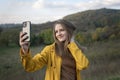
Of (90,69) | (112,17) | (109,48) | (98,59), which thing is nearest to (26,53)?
(90,69)

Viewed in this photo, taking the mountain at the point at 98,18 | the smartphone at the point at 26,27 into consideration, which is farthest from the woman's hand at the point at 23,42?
the mountain at the point at 98,18

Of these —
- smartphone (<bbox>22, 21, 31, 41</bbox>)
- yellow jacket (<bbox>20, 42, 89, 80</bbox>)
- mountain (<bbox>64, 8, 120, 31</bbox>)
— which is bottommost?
mountain (<bbox>64, 8, 120, 31</bbox>)

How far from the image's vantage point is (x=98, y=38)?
10078 millimetres

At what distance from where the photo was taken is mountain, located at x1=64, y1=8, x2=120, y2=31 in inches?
381

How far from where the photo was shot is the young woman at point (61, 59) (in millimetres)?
3289

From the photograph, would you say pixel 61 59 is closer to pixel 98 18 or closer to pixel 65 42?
pixel 65 42

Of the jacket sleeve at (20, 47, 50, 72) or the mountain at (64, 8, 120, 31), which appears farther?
the mountain at (64, 8, 120, 31)

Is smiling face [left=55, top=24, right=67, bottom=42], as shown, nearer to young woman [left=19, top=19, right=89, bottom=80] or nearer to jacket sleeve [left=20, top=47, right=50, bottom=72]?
young woman [left=19, top=19, right=89, bottom=80]

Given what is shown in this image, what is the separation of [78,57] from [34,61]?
36 cm

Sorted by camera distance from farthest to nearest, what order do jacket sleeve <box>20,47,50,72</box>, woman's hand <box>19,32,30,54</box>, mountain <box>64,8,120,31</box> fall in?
1. mountain <box>64,8,120,31</box>
2. jacket sleeve <box>20,47,50,72</box>
3. woman's hand <box>19,32,30,54</box>

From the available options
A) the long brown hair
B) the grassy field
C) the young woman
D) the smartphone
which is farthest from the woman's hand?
the grassy field

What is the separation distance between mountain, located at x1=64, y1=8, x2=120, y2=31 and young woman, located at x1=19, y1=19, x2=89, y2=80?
590cm

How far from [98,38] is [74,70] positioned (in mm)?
6798

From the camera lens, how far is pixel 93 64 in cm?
878
